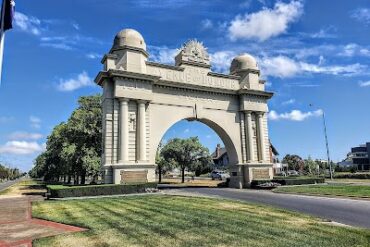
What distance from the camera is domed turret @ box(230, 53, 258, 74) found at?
3753 centimetres

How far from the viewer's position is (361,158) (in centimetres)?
11038

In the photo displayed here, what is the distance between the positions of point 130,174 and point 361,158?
108859 mm

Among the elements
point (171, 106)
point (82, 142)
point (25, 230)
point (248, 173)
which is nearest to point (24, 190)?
point (82, 142)

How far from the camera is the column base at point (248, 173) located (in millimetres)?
34969

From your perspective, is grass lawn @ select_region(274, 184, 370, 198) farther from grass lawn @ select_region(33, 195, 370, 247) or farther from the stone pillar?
grass lawn @ select_region(33, 195, 370, 247)

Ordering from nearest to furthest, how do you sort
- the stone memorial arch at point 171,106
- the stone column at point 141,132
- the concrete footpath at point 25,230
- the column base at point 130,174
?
the concrete footpath at point 25,230
the column base at point 130,174
the stone memorial arch at point 171,106
the stone column at point 141,132

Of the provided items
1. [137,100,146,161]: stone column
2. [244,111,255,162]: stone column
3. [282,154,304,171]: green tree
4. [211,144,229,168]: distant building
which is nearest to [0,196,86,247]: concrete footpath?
[137,100,146,161]: stone column

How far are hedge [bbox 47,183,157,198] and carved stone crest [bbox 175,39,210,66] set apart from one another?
48.5 ft

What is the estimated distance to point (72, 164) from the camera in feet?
121

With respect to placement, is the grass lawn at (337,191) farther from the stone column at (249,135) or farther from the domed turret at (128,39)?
the domed turret at (128,39)

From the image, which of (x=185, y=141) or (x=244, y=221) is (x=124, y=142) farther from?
(x=185, y=141)

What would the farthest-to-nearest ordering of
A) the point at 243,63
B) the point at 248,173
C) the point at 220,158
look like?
the point at 220,158 < the point at 243,63 < the point at 248,173

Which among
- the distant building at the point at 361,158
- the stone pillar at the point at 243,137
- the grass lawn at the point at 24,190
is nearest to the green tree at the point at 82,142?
the grass lawn at the point at 24,190

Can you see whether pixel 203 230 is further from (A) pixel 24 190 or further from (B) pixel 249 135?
(A) pixel 24 190
